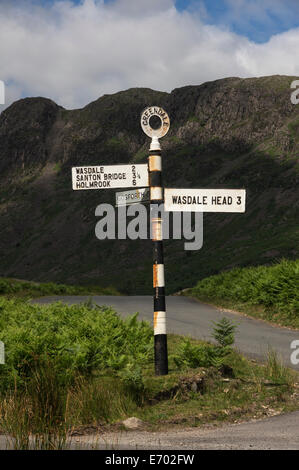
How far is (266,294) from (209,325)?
3.12 meters

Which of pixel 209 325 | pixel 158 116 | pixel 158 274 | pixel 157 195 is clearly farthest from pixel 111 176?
pixel 209 325

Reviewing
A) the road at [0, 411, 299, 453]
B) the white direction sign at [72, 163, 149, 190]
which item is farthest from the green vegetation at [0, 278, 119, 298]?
the road at [0, 411, 299, 453]

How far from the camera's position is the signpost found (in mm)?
8281

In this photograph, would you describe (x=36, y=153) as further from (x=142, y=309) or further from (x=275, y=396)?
(x=275, y=396)

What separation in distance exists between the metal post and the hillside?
52166 millimetres

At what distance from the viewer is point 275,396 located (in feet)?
26.1

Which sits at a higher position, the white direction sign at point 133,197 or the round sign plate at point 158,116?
the round sign plate at point 158,116

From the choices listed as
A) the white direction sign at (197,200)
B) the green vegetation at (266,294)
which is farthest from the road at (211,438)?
the green vegetation at (266,294)

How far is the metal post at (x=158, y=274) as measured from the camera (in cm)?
821

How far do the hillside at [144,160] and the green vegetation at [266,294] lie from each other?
38943mm

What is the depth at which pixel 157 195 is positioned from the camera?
8383 mm

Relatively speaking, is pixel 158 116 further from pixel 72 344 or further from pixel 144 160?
pixel 144 160

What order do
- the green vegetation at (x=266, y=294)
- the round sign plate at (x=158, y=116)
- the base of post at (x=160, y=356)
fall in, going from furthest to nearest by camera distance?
1. the green vegetation at (x=266, y=294)
2. the round sign plate at (x=158, y=116)
3. the base of post at (x=160, y=356)

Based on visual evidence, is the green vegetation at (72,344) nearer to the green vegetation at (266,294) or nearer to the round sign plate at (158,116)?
the round sign plate at (158,116)
